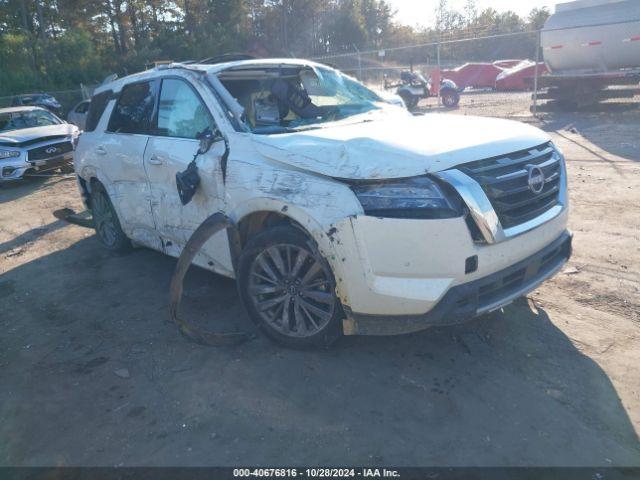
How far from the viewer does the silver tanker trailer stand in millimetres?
13398

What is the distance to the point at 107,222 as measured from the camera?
19.1 ft

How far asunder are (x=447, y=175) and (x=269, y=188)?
112 cm

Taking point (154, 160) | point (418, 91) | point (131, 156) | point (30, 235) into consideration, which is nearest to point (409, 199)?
point (154, 160)

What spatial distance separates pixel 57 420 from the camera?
9.87 ft

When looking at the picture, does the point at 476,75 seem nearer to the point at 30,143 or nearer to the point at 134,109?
the point at 30,143

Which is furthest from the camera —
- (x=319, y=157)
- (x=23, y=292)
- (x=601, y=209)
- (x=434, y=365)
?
(x=601, y=209)

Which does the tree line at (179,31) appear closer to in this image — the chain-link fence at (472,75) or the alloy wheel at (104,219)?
the chain-link fence at (472,75)

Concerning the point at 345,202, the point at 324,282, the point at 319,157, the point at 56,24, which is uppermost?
the point at 56,24

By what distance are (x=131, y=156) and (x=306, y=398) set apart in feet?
9.59

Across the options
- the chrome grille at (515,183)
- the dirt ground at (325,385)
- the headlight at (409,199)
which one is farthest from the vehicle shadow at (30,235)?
the chrome grille at (515,183)

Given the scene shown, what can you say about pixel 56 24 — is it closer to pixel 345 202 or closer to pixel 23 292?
pixel 23 292

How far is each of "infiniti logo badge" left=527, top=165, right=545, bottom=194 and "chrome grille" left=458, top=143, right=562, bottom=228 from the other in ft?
0.04

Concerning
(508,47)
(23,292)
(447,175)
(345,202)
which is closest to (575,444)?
(447,175)

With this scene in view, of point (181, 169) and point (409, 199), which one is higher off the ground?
point (181, 169)
